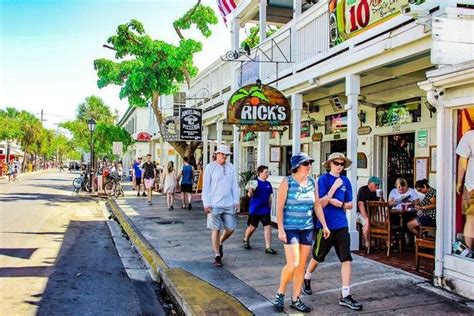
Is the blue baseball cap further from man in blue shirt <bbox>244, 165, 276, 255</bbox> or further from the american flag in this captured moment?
the american flag

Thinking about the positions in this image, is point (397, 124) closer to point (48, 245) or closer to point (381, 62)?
point (381, 62)

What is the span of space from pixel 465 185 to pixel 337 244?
1837 millimetres

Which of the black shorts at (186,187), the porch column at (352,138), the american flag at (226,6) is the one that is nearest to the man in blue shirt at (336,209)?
the porch column at (352,138)

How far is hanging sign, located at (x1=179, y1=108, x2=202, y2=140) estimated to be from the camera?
19203 millimetres

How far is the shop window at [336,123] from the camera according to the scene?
1271cm

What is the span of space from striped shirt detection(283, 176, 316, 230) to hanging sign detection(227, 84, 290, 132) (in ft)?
17.9

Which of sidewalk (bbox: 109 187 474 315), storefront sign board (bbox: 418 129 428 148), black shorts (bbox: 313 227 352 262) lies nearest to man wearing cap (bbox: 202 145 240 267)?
sidewalk (bbox: 109 187 474 315)

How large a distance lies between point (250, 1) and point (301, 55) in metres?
3.74

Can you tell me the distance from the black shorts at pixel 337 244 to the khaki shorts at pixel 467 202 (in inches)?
63.0

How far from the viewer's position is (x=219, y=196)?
749 centimetres

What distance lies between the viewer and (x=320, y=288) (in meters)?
6.11

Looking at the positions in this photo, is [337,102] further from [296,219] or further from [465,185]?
[296,219]

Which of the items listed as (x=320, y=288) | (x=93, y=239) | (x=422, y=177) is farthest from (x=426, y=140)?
(x=93, y=239)

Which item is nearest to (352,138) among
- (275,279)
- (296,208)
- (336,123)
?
(275,279)
